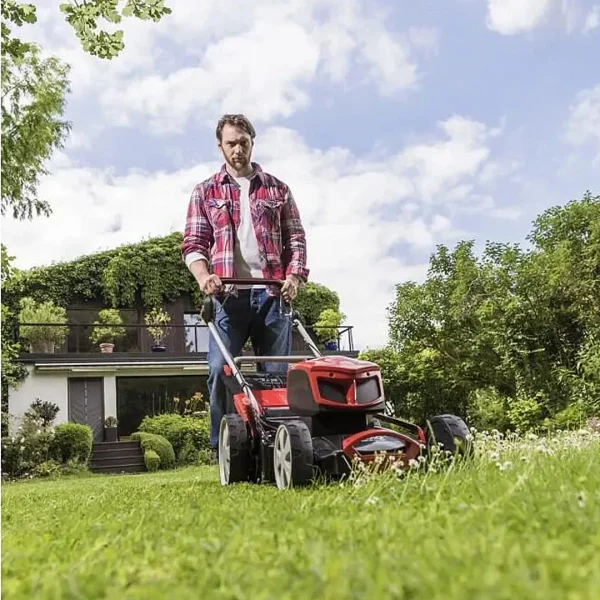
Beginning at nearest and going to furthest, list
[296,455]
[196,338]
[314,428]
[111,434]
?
[296,455] < [314,428] < [111,434] < [196,338]

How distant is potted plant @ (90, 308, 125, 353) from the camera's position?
17.6 meters

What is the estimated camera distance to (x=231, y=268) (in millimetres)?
4219

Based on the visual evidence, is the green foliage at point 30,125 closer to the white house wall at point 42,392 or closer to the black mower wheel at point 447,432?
the white house wall at point 42,392

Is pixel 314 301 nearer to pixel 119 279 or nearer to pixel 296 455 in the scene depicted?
pixel 119 279

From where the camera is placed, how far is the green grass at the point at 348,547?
1.07 m

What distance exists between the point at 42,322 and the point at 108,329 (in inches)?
55.1

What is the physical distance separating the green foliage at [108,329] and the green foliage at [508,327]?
7.44m

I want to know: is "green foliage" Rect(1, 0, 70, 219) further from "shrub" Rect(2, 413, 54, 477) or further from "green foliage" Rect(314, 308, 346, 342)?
"green foliage" Rect(314, 308, 346, 342)

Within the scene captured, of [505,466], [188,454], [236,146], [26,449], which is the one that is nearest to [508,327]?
[188,454]

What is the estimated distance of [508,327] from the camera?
1105 centimetres

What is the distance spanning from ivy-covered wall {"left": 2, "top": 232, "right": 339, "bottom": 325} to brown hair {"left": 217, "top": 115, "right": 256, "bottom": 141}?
48.6ft

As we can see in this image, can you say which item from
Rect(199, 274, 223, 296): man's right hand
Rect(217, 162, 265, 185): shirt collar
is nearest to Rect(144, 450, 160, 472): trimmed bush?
Rect(217, 162, 265, 185): shirt collar

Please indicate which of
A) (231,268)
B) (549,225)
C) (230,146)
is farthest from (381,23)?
(549,225)

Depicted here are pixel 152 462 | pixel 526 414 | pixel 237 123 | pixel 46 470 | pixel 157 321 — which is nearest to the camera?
pixel 237 123
